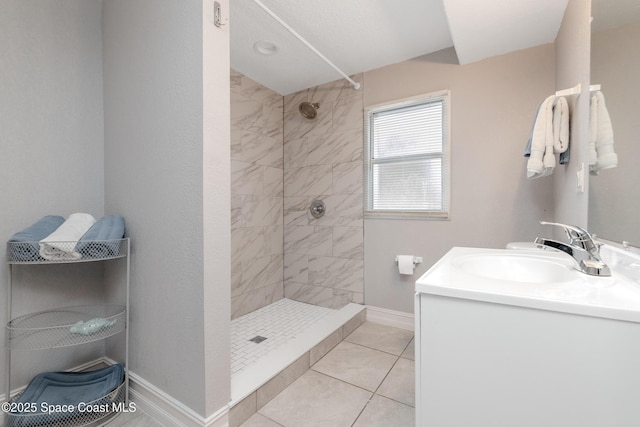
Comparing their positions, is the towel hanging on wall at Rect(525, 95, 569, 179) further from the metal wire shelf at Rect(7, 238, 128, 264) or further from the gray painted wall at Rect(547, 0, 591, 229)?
the metal wire shelf at Rect(7, 238, 128, 264)

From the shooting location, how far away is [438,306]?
0.73m

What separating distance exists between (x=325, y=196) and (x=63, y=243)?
6.53ft

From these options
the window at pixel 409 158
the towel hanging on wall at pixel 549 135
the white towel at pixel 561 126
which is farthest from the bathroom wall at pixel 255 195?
the white towel at pixel 561 126

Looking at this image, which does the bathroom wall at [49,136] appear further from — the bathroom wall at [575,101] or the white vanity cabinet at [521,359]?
the bathroom wall at [575,101]

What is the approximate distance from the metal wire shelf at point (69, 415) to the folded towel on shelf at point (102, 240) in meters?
0.66

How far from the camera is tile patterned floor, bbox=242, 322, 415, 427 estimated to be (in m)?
1.35

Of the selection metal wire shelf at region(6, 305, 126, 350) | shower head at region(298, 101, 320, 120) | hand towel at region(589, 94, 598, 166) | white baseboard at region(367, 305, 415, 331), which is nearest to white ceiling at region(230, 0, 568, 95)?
shower head at region(298, 101, 320, 120)

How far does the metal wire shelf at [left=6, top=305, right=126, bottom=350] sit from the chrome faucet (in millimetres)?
1930

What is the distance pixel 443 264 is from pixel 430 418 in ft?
1.56

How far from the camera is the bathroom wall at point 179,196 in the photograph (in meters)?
1.15

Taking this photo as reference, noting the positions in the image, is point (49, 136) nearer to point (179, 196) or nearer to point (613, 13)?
point (179, 196)

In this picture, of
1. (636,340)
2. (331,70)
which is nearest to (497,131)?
(331,70)

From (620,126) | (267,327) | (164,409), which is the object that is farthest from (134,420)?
(620,126)

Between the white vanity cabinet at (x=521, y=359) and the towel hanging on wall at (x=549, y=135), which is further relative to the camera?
the towel hanging on wall at (x=549, y=135)
